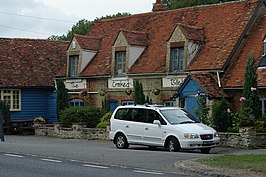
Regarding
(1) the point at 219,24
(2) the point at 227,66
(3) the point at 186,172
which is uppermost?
(1) the point at 219,24

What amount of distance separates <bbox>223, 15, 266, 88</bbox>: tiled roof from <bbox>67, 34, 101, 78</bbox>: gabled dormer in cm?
1139

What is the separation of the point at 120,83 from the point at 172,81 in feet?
14.1

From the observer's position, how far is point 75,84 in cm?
3872

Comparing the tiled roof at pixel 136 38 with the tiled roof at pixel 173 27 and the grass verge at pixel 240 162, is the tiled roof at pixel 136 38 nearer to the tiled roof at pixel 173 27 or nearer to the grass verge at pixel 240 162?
the tiled roof at pixel 173 27

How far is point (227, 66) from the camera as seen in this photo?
98.7 ft

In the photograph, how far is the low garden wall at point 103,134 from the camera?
82.6 ft

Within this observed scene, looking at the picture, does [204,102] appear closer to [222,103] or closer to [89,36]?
[222,103]

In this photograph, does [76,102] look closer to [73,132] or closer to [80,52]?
[80,52]

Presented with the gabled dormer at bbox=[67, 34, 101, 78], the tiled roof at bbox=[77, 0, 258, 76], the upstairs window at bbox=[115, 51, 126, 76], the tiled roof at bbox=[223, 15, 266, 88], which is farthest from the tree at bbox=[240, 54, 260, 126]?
the gabled dormer at bbox=[67, 34, 101, 78]

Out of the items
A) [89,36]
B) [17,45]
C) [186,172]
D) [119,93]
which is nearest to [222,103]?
[119,93]

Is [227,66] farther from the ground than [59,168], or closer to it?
farther from the ground

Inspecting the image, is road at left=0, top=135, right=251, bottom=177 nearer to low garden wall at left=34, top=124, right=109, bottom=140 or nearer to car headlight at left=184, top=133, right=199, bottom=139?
car headlight at left=184, top=133, right=199, bottom=139

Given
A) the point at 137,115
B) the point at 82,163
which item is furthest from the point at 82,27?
the point at 82,163

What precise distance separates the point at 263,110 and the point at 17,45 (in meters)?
22.4
